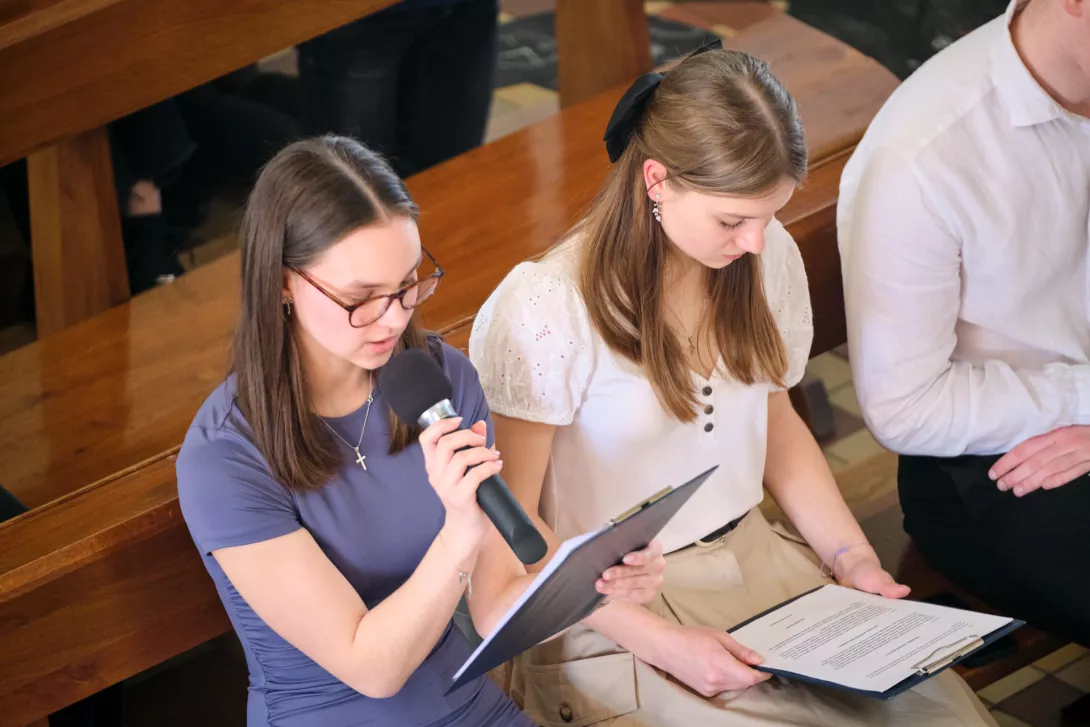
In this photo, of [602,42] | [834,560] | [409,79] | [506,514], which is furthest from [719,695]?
[409,79]

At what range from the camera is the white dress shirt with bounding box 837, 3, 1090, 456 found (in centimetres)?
203

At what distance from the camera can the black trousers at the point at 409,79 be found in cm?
306

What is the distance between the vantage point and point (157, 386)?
6.80 feet

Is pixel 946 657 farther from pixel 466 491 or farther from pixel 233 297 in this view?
pixel 233 297

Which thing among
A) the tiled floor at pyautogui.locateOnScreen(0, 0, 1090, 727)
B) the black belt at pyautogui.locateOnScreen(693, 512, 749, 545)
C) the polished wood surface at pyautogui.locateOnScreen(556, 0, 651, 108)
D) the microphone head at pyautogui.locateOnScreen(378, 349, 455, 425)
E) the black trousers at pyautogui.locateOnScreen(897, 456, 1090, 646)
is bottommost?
the tiled floor at pyautogui.locateOnScreen(0, 0, 1090, 727)

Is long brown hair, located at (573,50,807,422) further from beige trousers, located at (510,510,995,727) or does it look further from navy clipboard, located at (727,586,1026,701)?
navy clipboard, located at (727,586,1026,701)

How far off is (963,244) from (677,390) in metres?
0.60

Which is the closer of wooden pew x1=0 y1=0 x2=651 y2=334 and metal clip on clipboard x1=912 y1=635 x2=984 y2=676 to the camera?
metal clip on clipboard x1=912 y1=635 x2=984 y2=676

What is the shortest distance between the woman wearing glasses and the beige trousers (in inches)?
10.2

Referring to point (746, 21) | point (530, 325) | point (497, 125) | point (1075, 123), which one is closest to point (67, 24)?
point (530, 325)

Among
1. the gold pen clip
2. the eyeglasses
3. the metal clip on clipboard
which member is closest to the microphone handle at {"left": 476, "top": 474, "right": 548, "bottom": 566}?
the gold pen clip

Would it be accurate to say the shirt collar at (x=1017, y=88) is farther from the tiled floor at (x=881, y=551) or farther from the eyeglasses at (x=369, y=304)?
the eyeglasses at (x=369, y=304)

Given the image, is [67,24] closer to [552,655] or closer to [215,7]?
[215,7]

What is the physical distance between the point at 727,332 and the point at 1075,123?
2.33 ft
